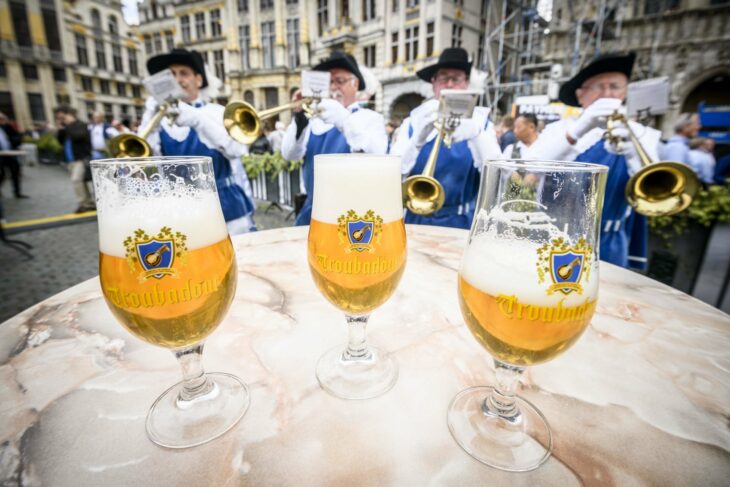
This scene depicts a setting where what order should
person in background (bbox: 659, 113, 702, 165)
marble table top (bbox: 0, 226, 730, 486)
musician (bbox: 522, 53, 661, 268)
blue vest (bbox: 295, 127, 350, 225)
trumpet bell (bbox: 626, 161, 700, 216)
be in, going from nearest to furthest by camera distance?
marble table top (bbox: 0, 226, 730, 486) → trumpet bell (bbox: 626, 161, 700, 216) → musician (bbox: 522, 53, 661, 268) → blue vest (bbox: 295, 127, 350, 225) → person in background (bbox: 659, 113, 702, 165)

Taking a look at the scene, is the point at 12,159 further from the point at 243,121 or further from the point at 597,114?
the point at 597,114

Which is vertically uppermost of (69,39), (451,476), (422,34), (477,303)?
(69,39)

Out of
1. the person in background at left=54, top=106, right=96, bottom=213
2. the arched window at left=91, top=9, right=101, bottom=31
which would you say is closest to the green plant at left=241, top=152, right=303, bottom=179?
the person in background at left=54, top=106, right=96, bottom=213

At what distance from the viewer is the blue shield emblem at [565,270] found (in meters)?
0.48

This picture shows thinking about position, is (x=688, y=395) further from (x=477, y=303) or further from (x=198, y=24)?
(x=198, y=24)

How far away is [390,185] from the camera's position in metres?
0.68

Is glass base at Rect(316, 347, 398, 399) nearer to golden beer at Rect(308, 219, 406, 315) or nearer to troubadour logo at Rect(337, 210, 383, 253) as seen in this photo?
golden beer at Rect(308, 219, 406, 315)

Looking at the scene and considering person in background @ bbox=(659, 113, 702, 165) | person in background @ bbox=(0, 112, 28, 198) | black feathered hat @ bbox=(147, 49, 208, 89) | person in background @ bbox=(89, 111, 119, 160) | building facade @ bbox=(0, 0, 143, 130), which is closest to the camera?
black feathered hat @ bbox=(147, 49, 208, 89)

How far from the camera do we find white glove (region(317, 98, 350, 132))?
2.67m

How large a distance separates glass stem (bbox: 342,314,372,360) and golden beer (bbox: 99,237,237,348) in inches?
10.5

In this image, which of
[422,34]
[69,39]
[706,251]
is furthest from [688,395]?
[69,39]

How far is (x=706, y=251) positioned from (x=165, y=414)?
363 centimetres

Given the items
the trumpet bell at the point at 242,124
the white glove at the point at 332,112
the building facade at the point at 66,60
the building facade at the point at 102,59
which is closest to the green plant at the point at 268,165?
the white glove at the point at 332,112

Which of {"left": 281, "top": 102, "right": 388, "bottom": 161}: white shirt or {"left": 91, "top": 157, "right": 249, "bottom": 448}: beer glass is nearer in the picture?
{"left": 91, "top": 157, "right": 249, "bottom": 448}: beer glass
